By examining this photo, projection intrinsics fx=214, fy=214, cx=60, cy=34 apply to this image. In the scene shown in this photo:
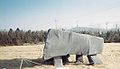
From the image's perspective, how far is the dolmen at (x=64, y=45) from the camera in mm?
14730

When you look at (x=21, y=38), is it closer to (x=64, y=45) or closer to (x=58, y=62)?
(x=64, y=45)

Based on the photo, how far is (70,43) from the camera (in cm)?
1523

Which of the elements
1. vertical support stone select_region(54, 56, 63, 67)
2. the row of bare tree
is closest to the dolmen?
vertical support stone select_region(54, 56, 63, 67)

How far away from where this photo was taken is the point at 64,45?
15047 mm

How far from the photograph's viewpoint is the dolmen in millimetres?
14730

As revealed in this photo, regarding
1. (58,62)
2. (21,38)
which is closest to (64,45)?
(58,62)

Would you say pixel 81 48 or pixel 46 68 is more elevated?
pixel 81 48

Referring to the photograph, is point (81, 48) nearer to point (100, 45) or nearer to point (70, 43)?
point (70, 43)

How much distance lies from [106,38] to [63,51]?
3517cm

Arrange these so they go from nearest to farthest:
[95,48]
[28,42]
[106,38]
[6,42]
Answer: [95,48] → [6,42] → [28,42] → [106,38]

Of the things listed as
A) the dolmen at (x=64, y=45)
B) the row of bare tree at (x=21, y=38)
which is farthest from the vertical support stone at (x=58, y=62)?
the row of bare tree at (x=21, y=38)

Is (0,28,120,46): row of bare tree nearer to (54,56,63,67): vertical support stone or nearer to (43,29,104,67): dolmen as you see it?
(43,29,104,67): dolmen

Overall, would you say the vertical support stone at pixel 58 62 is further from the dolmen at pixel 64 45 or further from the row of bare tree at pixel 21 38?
the row of bare tree at pixel 21 38

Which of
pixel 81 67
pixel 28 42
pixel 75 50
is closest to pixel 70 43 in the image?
pixel 75 50
